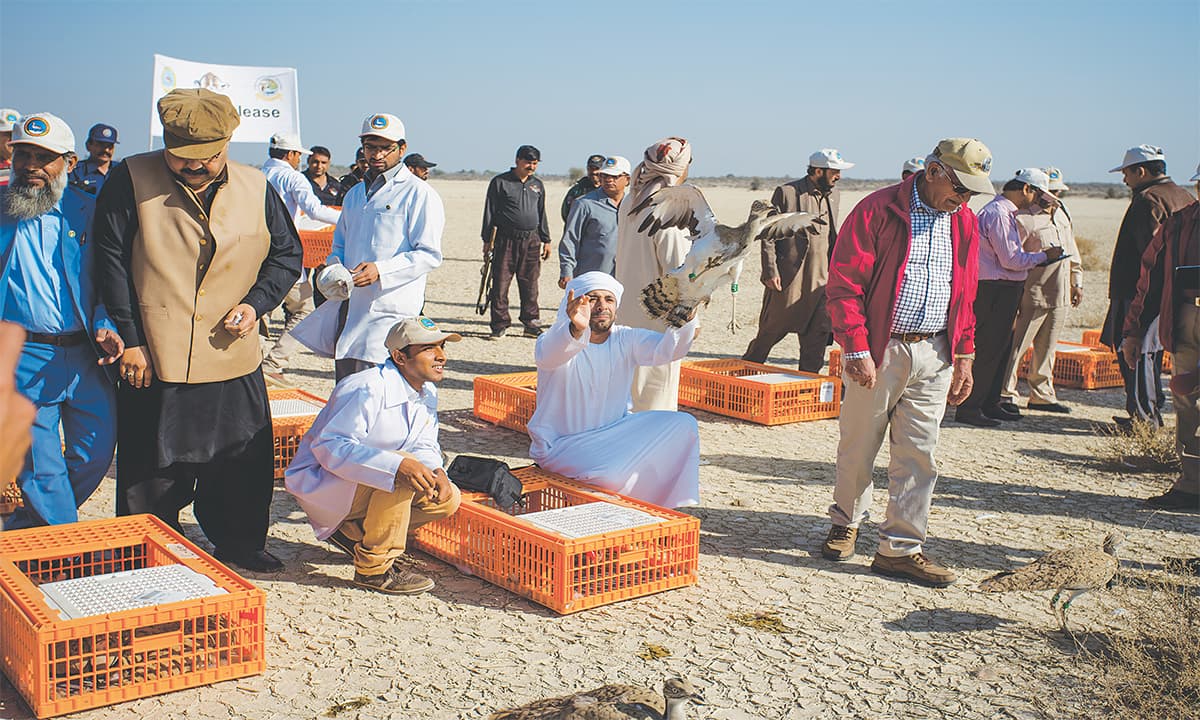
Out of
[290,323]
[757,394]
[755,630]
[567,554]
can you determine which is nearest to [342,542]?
[567,554]

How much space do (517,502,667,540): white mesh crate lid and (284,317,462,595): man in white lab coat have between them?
40cm

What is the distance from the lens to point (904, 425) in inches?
198

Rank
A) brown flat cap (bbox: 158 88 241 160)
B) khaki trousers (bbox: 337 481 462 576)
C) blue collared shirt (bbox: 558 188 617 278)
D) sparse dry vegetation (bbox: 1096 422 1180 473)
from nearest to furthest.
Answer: brown flat cap (bbox: 158 88 241 160) → khaki trousers (bbox: 337 481 462 576) → sparse dry vegetation (bbox: 1096 422 1180 473) → blue collared shirt (bbox: 558 188 617 278)

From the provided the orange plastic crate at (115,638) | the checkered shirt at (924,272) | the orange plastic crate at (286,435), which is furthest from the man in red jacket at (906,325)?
the orange plastic crate at (286,435)

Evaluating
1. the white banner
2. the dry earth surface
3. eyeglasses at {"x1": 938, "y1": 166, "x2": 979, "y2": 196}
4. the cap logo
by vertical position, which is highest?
the white banner

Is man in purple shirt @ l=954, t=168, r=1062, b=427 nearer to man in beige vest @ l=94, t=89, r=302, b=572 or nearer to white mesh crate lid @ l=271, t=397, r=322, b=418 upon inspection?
white mesh crate lid @ l=271, t=397, r=322, b=418

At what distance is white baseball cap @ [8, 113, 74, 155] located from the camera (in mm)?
4461

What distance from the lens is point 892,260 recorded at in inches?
194

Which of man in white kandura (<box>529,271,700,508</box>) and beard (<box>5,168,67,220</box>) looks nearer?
beard (<box>5,168,67,220</box>)

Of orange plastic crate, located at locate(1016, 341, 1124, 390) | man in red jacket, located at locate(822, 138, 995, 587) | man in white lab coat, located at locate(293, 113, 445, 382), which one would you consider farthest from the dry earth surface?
orange plastic crate, located at locate(1016, 341, 1124, 390)

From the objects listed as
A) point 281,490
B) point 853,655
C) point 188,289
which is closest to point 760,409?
point 281,490

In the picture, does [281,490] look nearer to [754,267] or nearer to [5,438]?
[5,438]

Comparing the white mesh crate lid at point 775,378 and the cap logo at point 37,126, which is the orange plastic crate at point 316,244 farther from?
the cap logo at point 37,126

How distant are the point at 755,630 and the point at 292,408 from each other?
348cm
